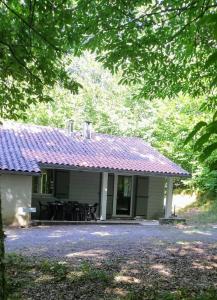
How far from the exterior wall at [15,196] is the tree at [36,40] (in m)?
9.29

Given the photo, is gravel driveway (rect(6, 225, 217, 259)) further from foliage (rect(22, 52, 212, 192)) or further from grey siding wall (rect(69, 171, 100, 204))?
foliage (rect(22, 52, 212, 192))

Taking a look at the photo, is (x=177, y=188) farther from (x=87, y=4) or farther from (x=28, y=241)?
(x=87, y=4)

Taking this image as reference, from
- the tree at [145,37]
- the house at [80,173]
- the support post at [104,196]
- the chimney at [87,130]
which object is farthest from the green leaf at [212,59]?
the chimney at [87,130]

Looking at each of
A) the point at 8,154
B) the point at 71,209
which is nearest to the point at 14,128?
the point at 8,154

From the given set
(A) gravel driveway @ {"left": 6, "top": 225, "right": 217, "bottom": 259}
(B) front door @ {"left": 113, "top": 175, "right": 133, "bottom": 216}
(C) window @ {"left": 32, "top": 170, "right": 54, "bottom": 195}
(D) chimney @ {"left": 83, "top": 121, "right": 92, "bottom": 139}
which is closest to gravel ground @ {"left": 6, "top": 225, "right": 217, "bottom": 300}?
(A) gravel driveway @ {"left": 6, "top": 225, "right": 217, "bottom": 259}

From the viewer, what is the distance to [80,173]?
2033 centimetres

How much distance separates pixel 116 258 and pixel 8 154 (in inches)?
402

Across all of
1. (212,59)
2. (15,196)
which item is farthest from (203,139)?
(15,196)

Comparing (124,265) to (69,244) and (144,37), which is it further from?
(144,37)

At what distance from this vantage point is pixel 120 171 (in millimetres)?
19016

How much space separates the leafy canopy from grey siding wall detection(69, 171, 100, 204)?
41.9 ft

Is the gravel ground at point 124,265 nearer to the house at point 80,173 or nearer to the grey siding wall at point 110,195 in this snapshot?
the house at point 80,173

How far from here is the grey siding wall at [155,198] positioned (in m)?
21.7

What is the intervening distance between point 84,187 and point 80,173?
2.32 ft
